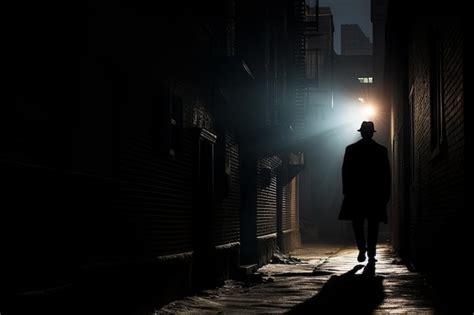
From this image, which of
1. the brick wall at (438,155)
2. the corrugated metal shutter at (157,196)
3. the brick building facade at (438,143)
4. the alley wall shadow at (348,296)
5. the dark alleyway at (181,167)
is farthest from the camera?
the corrugated metal shutter at (157,196)

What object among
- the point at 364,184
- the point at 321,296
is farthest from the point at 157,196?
the point at 364,184

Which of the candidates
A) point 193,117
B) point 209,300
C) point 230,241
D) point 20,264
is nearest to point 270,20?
point 230,241

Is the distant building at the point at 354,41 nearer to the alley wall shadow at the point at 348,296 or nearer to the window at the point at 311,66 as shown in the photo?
the window at the point at 311,66

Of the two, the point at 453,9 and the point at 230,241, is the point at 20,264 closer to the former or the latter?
the point at 453,9

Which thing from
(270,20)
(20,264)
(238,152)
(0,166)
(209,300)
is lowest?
(209,300)

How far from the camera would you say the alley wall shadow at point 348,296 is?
25.7ft

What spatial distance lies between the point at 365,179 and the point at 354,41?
77066 millimetres

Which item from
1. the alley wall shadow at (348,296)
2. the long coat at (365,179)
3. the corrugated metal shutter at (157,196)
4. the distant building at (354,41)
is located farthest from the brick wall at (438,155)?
the distant building at (354,41)

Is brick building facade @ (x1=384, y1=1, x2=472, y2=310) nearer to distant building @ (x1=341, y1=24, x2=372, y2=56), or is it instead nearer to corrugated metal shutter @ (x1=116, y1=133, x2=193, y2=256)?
corrugated metal shutter @ (x1=116, y1=133, x2=193, y2=256)

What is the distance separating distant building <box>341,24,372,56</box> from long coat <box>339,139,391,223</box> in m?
A: 76.4

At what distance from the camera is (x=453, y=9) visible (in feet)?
22.9

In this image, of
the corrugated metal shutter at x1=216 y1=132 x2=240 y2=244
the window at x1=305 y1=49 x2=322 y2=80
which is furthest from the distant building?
the corrugated metal shutter at x1=216 y1=132 x2=240 y2=244

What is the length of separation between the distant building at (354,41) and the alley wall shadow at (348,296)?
254 ft

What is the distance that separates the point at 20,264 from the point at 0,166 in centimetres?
72
